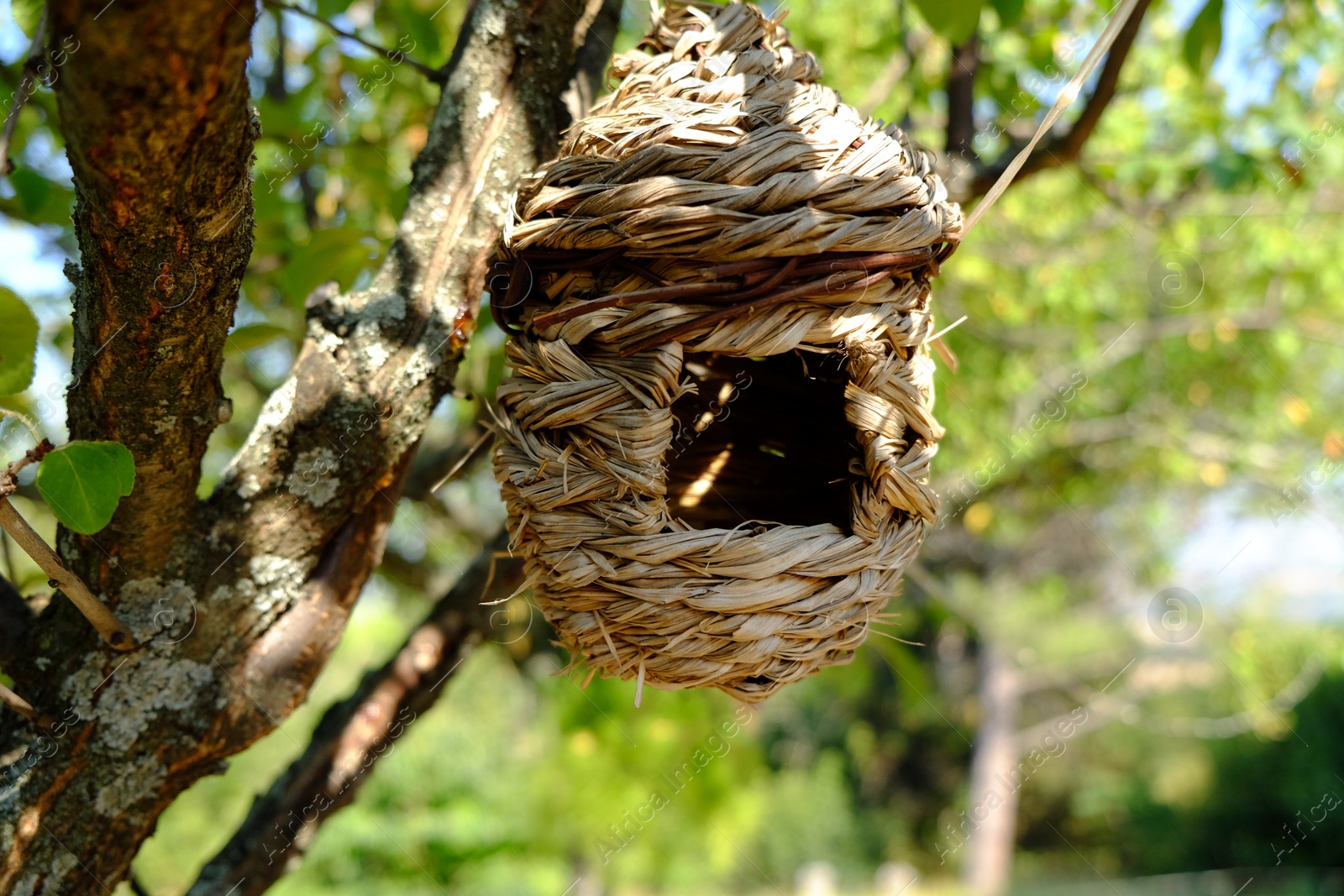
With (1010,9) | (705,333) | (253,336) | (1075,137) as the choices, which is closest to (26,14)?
(253,336)

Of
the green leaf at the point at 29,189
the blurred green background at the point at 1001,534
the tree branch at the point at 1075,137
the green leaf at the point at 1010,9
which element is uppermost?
the green leaf at the point at 29,189

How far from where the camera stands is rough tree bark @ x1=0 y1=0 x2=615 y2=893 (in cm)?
68

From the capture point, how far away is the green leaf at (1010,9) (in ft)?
4.18

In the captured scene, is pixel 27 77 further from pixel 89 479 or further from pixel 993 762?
pixel 993 762

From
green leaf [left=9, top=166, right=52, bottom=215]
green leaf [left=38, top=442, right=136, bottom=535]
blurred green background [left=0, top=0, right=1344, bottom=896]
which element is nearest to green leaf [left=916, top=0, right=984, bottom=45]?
blurred green background [left=0, top=0, right=1344, bottom=896]

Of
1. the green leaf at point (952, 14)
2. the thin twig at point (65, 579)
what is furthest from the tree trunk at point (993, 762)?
the thin twig at point (65, 579)

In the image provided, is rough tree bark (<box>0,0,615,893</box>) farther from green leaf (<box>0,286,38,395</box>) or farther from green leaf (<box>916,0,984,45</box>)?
green leaf (<box>916,0,984,45</box>)

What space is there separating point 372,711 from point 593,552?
1.93 ft

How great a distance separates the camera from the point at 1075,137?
141 centimetres

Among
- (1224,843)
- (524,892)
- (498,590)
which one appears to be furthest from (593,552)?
(1224,843)

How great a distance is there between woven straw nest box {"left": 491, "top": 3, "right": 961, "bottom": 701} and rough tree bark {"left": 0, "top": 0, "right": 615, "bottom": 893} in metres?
0.14

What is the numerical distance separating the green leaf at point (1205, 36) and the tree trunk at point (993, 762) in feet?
33.9

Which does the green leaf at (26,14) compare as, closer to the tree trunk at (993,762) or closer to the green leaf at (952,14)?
the green leaf at (952,14)

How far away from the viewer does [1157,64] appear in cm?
468
